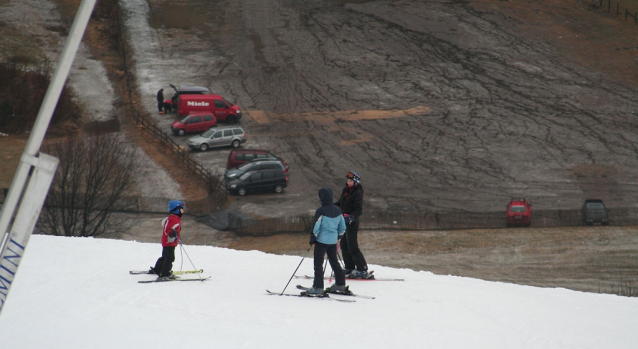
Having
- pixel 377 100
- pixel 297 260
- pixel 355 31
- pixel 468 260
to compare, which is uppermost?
pixel 355 31

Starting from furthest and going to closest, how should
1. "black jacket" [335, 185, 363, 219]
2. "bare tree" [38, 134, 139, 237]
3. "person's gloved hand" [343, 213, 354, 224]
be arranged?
"bare tree" [38, 134, 139, 237] < "black jacket" [335, 185, 363, 219] < "person's gloved hand" [343, 213, 354, 224]

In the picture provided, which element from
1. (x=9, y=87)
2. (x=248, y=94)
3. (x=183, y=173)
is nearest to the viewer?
(x=183, y=173)

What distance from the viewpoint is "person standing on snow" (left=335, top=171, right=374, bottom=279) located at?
39.8ft

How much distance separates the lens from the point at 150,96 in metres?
50.6

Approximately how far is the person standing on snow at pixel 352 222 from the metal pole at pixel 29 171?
783 cm

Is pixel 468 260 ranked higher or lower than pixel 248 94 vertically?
lower

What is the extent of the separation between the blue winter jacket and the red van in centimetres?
3458

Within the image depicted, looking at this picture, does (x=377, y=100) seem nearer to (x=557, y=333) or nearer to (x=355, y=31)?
(x=355, y=31)

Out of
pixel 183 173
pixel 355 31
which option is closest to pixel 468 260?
pixel 183 173

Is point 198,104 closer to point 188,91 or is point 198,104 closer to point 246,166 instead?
point 188,91

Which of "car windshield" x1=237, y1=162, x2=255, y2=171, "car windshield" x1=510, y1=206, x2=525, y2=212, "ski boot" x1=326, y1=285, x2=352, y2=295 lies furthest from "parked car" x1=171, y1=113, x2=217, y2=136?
"ski boot" x1=326, y1=285, x2=352, y2=295

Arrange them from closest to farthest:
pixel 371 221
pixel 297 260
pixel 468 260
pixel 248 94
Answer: pixel 297 260, pixel 468 260, pixel 371 221, pixel 248 94

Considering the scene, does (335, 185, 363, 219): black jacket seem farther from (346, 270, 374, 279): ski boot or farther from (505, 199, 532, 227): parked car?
(505, 199, 532, 227): parked car

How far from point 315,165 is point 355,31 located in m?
26.0
